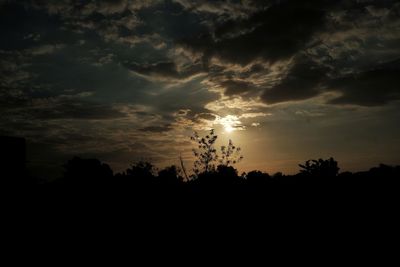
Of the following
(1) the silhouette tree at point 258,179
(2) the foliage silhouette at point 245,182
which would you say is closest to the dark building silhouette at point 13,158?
(2) the foliage silhouette at point 245,182

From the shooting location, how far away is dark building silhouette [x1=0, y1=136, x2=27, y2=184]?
26.3 m

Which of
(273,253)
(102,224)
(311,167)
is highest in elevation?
(311,167)

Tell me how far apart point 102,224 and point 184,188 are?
4816 millimetres

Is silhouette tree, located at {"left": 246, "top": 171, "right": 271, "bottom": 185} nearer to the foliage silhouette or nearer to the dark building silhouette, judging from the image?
the foliage silhouette

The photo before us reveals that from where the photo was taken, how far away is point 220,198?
57.1 ft

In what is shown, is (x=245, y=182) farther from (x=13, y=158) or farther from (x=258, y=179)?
(x=13, y=158)

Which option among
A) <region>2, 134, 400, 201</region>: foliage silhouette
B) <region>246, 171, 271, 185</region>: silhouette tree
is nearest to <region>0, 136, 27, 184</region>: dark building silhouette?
<region>2, 134, 400, 201</region>: foliage silhouette

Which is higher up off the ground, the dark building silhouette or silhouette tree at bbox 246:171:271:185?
the dark building silhouette

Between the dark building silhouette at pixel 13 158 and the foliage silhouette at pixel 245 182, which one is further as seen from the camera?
the dark building silhouette at pixel 13 158

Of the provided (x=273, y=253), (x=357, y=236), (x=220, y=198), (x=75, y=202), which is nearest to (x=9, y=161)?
(x=75, y=202)

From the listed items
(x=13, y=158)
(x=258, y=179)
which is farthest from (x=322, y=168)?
(x=13, y=158)

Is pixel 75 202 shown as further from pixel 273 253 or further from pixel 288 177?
pixel 288 177

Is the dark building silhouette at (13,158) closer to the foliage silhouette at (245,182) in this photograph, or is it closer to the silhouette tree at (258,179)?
the foliage silhouette at (245,182)

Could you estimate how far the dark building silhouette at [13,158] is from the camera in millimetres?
26317
